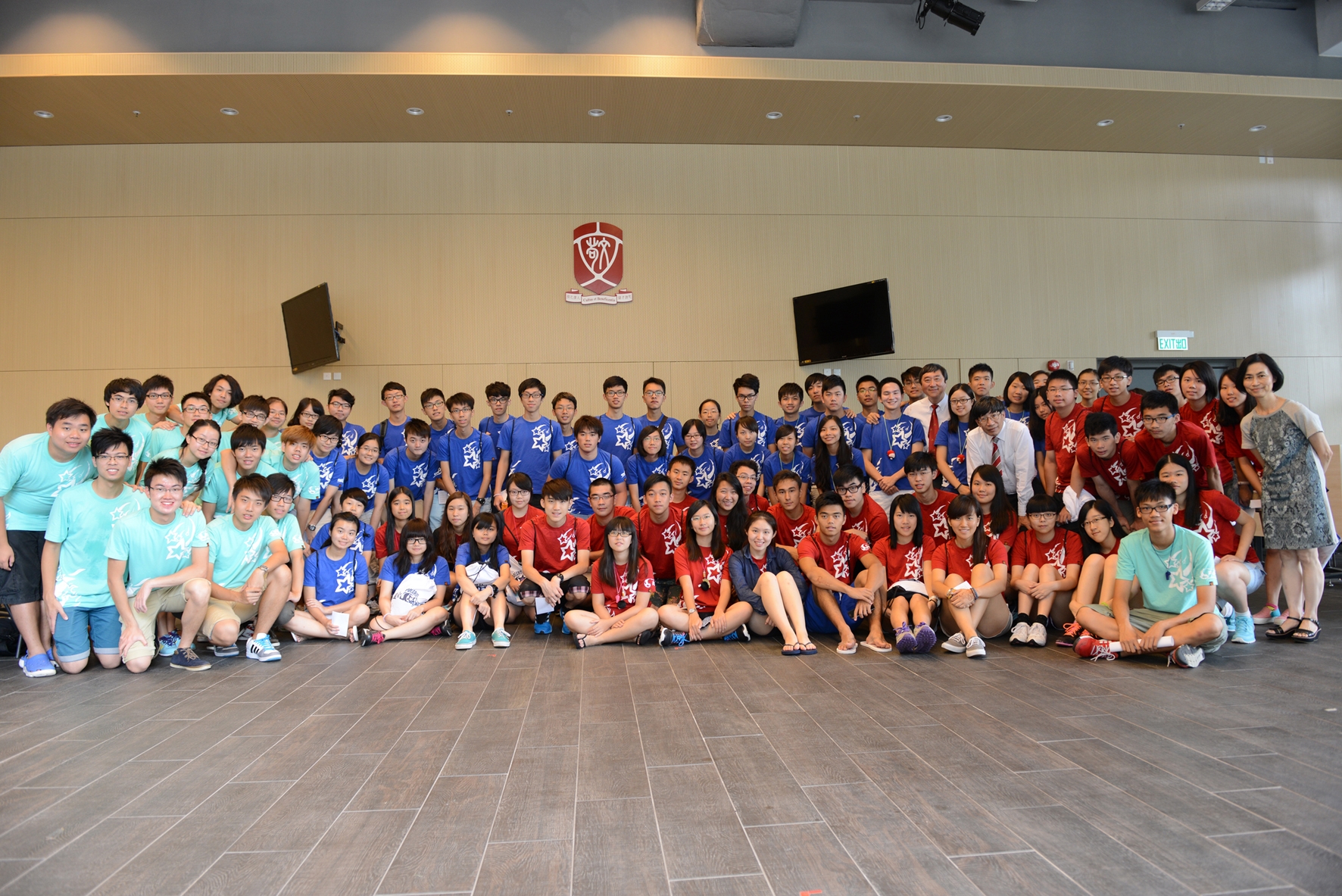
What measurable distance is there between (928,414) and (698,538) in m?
2.30

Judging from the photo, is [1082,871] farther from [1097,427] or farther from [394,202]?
[394,202]

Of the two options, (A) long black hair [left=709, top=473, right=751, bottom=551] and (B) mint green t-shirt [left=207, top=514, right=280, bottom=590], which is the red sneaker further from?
(B) mint green t-shirt [left=207, top=514, right=280, bottom=590]

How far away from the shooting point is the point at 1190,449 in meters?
4.52

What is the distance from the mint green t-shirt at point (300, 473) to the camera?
203 inches

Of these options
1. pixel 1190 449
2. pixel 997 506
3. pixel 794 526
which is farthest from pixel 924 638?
pixel 1190 449

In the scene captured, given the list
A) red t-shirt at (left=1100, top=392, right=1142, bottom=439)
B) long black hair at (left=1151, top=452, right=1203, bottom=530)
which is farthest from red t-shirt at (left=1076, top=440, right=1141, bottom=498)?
long black hair at (left=1151, top=452, right=1203, bottom=530)

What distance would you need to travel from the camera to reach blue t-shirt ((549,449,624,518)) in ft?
18.2

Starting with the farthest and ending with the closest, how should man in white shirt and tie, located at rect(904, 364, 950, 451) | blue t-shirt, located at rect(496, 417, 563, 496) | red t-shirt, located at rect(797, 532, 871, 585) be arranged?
blue t-shirt, located at rect(496, 417, 563, 496) → man in white shirt and tie, located at rect(904, 364, 950, 451) → red t-shirt, located at rect(797, 532, 871, 585)

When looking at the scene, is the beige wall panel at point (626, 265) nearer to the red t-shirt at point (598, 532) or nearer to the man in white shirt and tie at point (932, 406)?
the man in white shirt and tie at point (932, 406)

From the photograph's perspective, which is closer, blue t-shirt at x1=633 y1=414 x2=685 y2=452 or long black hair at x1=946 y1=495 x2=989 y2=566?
long black hair at x1=946 y1=495 x2=989 y2=566

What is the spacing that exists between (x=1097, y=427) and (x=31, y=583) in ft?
20.3

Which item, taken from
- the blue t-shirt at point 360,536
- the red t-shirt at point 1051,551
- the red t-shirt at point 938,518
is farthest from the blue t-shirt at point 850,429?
the blue t-shirt at point 360,536

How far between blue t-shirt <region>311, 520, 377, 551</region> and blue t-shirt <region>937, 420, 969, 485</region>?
4.14 metres

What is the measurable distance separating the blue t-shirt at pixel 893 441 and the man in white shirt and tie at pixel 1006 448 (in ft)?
2.04
